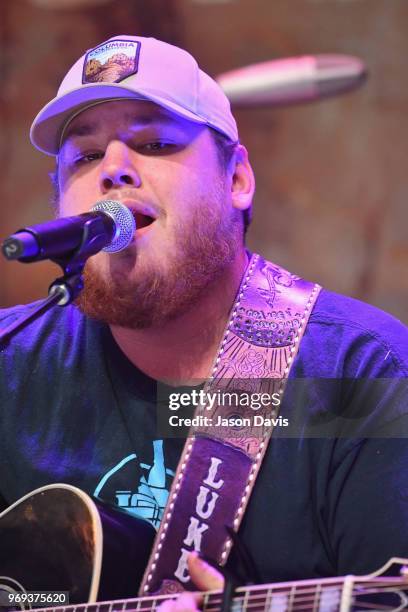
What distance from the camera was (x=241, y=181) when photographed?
1.98 metres

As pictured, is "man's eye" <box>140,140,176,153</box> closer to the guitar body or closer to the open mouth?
the open mouth

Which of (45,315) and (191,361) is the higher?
(45,315)

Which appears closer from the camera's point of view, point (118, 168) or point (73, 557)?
point (73, 557)

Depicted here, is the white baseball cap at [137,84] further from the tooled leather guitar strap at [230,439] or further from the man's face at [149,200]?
the tooled leather guitar strap at [230,439]

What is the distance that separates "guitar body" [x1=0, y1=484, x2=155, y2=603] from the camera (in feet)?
5.04

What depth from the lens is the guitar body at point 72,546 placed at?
154 cm

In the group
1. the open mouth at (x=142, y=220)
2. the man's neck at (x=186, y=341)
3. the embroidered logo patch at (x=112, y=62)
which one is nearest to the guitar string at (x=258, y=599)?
the man's neck at (x=186, y=341)

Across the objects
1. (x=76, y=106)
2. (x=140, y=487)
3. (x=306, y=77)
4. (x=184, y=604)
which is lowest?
(x=184, y=604)

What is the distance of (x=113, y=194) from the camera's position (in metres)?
1.67

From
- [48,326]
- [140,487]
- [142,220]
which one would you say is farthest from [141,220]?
[140,487]

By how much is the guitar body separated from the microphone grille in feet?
1.70

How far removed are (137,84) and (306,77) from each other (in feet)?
3.69

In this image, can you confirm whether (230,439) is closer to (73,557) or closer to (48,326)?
(73,557)

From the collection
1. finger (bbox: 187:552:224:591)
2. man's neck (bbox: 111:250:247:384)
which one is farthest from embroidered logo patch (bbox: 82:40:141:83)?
finger (bbox: 187:552:224:591)
